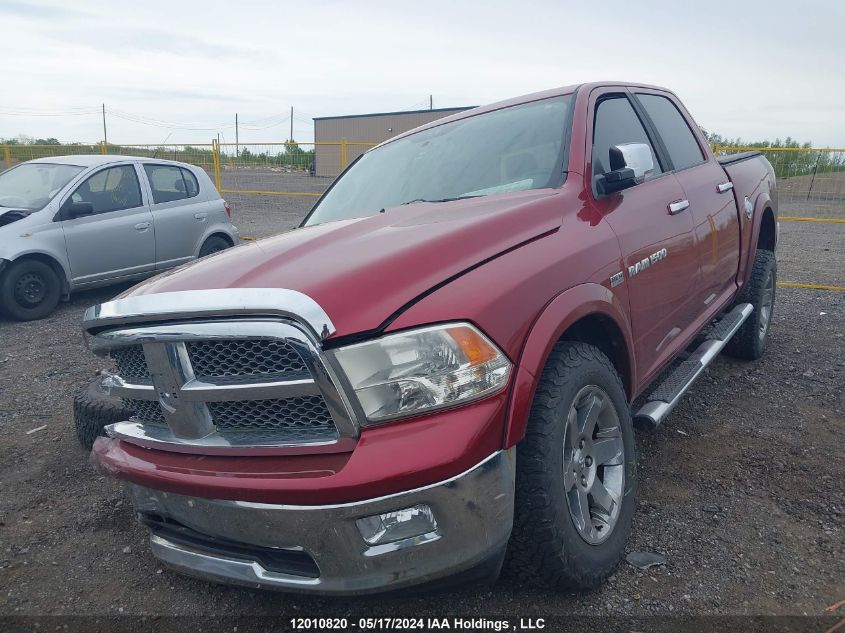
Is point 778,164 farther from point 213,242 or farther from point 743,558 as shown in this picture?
point 743,558

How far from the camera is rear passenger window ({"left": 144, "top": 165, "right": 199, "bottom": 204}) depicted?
784 centimetres

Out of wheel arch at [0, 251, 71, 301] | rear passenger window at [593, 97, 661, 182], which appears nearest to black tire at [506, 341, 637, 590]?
rear passenger window at [593, 97, 661, 182]

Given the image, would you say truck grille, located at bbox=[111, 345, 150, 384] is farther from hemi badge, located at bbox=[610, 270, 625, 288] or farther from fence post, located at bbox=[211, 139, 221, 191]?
fence post, located at bbox=[211, 139, 221, 191]

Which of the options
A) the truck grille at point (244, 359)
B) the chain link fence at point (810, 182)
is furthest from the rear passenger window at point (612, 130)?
the chain link fence at point (810, 182)

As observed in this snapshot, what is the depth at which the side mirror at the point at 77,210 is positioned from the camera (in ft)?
22.4

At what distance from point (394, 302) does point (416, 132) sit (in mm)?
2210

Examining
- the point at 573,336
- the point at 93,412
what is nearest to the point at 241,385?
the point at 573,336

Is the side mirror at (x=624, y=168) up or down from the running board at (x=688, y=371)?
up

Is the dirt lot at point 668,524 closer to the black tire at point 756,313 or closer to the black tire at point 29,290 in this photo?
the black tire at point 756,313

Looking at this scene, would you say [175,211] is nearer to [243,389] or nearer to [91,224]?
[91,224]

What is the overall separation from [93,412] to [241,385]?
1.61 m

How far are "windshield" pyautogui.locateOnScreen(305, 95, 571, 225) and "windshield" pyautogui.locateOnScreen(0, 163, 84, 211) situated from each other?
188 inches

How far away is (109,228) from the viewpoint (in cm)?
719

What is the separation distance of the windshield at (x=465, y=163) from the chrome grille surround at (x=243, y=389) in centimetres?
127
